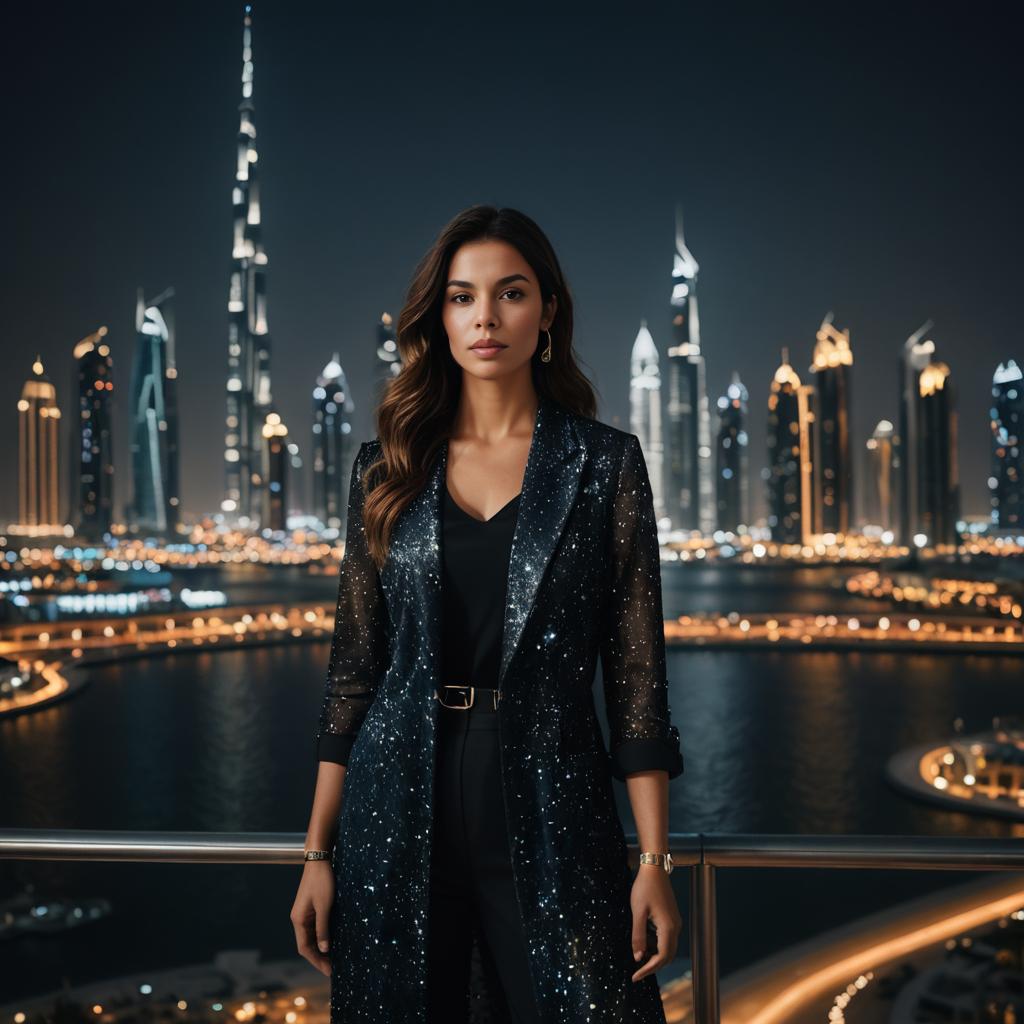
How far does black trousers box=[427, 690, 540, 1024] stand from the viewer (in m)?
0.89

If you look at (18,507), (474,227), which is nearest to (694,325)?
(18,507)

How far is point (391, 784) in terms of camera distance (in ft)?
2.96

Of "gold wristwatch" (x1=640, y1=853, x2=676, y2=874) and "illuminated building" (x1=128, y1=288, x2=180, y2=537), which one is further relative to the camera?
"illuminated building" (x1=128, y1=288, x2=180, y2=537)

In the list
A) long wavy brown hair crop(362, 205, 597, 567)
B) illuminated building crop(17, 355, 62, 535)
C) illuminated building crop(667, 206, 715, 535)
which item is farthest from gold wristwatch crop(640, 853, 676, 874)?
illuminated building crop(667, 206, 715, 535)

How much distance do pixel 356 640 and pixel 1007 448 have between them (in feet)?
126

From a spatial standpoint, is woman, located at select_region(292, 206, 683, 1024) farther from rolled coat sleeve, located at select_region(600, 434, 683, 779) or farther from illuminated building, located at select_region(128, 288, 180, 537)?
illuminated building, located at select_region(128, 288, 180, 537)

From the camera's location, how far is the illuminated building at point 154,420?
38.3m

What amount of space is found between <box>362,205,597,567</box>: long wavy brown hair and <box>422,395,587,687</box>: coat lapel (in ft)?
0.13

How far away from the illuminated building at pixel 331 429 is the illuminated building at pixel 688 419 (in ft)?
52.6

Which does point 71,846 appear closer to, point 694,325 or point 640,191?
point 640,191

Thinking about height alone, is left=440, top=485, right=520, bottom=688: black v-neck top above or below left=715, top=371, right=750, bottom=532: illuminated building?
below

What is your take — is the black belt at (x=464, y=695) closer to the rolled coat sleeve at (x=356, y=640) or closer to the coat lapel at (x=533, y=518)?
the coat lapel at (x=533, y=518)

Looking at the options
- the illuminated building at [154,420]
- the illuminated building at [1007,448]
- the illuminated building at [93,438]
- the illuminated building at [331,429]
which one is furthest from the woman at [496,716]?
the illuminated building at [331,429]

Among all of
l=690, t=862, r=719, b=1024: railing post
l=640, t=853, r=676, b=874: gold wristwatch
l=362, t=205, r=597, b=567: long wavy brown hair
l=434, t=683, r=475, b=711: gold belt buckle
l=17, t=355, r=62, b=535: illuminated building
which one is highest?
l=17, t=355, r=62, b=535: illuminated building
